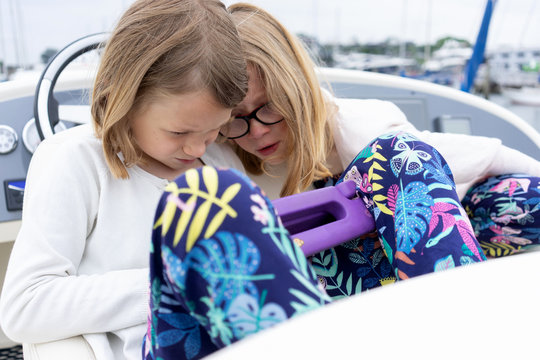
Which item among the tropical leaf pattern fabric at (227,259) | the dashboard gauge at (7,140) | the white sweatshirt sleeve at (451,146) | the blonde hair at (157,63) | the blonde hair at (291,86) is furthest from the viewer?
the dashboard gauge at (7,140)

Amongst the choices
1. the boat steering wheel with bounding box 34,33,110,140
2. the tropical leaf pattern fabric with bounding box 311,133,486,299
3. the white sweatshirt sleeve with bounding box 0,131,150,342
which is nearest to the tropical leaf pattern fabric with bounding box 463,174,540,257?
the tropical leaf pattern fabric with bounding box 311,133,486,299

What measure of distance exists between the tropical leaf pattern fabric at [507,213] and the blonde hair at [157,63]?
59cm

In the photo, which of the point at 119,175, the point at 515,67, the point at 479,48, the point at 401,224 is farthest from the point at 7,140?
the point at 515,67

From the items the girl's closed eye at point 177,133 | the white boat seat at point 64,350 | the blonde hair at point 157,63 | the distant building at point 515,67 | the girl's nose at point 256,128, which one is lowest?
the distant building at point 515,67

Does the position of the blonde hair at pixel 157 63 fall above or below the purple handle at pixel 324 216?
above

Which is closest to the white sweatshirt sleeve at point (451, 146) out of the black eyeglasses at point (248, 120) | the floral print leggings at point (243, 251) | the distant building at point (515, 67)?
the black eyeglasses at point (248, 120)

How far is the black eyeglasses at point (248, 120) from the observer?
100 cm

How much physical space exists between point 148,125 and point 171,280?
0.38 m

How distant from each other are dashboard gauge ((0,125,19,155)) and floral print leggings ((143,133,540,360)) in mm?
856

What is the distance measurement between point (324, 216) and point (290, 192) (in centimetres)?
21

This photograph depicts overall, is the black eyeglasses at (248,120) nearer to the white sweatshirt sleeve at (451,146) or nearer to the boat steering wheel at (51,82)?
the white sweatshirt sleeve at (451,146)

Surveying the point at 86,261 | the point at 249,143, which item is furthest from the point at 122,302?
the point at 249,143

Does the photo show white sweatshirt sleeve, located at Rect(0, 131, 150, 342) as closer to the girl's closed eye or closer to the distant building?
the girl's closed eye

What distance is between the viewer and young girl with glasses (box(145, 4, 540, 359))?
51cm
